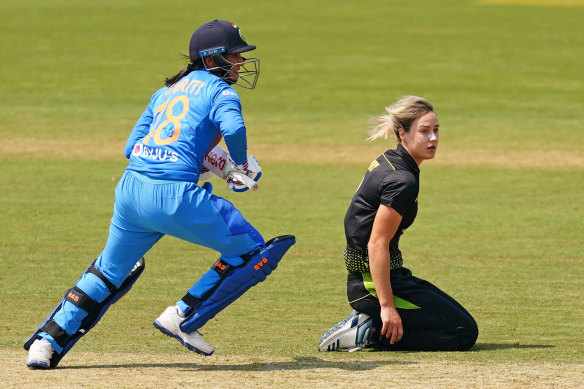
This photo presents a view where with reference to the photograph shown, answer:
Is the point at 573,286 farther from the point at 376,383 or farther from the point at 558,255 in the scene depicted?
the point at 376,383

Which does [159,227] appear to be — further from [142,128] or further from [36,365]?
[36,365]

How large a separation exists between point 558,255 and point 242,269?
16.1ft

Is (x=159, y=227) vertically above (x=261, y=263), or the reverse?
(x=159, y=227)

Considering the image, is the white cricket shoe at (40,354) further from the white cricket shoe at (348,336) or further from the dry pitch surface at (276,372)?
the white cricket shoe at (348,336)

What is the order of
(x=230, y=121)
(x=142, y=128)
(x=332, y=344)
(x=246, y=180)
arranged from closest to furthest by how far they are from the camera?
1. (x=230, y=121)
2. (x=246, y=180)
3. (x=142, y=128)
4. (x=332, y=344)

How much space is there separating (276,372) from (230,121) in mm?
1459

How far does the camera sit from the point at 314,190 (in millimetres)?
14023

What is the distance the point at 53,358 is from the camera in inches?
238

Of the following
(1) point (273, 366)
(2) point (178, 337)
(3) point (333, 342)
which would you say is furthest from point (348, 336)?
(2) point (178, 337)

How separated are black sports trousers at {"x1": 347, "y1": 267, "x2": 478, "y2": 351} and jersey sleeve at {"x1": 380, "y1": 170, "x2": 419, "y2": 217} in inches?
22.0

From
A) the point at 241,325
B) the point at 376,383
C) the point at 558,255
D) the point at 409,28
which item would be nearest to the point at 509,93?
the point at 409,28

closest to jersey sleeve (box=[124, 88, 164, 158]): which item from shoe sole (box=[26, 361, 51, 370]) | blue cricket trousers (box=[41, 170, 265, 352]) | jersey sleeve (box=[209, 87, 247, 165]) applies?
blue cricket trousers (box=[41, 170, 265, 352])

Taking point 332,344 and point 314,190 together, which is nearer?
point 332,344

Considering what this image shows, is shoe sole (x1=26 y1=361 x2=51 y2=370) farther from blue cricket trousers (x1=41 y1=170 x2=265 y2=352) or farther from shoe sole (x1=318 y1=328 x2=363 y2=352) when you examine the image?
shoe sole (x1=318 y1=328 x2=363 y2=352)
